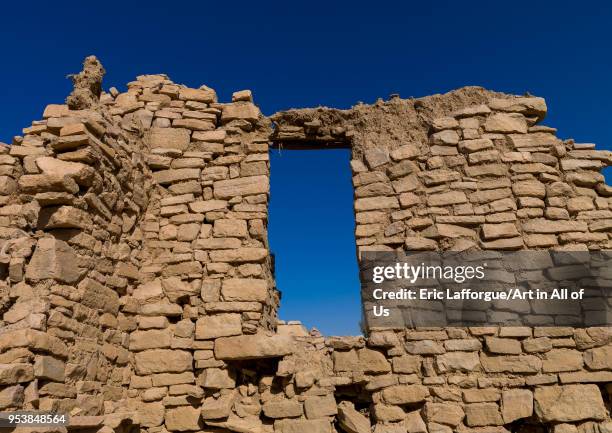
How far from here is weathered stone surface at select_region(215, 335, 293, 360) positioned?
479 cm

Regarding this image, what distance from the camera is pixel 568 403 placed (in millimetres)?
4484

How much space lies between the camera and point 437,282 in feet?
16.5

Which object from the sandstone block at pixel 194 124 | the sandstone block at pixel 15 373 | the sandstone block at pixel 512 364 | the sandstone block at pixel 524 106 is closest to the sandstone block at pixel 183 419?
the sandstone block at pixel 15 373

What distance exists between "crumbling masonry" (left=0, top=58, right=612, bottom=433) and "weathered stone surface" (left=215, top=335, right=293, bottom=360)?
14mm

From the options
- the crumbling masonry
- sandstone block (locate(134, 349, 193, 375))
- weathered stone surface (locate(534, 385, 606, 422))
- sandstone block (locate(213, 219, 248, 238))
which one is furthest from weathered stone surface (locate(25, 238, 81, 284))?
weathered stone surface (locate(534, 385, 606, 422))

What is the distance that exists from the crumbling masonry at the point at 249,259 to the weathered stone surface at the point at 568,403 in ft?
0.05

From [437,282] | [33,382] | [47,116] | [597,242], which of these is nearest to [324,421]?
[437,282]

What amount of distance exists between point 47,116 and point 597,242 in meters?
5.90

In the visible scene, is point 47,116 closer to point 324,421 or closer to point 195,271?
point 195,271

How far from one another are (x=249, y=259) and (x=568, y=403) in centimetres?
324

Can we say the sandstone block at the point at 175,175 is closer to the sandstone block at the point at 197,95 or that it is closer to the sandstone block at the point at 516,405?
the sandstone block at the point at 197,95

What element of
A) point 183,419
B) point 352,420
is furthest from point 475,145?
point 183,419

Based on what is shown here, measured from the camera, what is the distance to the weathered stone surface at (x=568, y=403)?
14.5 ft

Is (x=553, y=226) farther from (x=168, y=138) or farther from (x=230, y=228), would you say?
(x=168, y=138)
